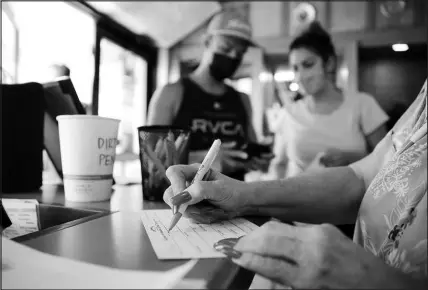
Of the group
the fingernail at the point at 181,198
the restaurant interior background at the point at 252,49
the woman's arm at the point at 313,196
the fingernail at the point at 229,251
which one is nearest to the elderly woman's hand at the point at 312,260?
the fingernail at the point at 229,251

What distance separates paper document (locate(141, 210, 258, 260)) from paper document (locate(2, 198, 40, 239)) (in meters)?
0.28

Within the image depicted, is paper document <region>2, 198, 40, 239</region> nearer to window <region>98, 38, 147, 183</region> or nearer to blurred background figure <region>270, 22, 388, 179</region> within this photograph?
blurred background figure <region>270, 22, 388, 179</region>

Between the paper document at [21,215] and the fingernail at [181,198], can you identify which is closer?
the fingernail at [181,198]

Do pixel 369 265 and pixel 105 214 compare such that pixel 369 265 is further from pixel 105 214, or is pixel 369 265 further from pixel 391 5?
pixel 391 5

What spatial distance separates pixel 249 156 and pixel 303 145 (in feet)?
1.65

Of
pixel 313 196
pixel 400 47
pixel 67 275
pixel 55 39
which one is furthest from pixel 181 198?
pixel 400 47

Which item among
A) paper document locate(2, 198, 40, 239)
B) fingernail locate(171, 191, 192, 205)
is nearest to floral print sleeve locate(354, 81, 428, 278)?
fingernail locate(171, 191, 192, 205)

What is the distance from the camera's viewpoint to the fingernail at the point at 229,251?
1.38ft

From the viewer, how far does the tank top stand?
1781 mm

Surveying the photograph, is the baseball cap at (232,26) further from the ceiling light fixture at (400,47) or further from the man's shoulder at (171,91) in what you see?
the ceiling light fixture at (400,47)

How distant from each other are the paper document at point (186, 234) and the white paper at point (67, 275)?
0.04m

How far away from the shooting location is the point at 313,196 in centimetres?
77

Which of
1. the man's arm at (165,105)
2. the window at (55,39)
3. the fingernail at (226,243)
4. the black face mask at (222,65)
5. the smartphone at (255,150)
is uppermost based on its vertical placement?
the window at (55,39)

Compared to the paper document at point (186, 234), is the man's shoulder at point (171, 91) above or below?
above
